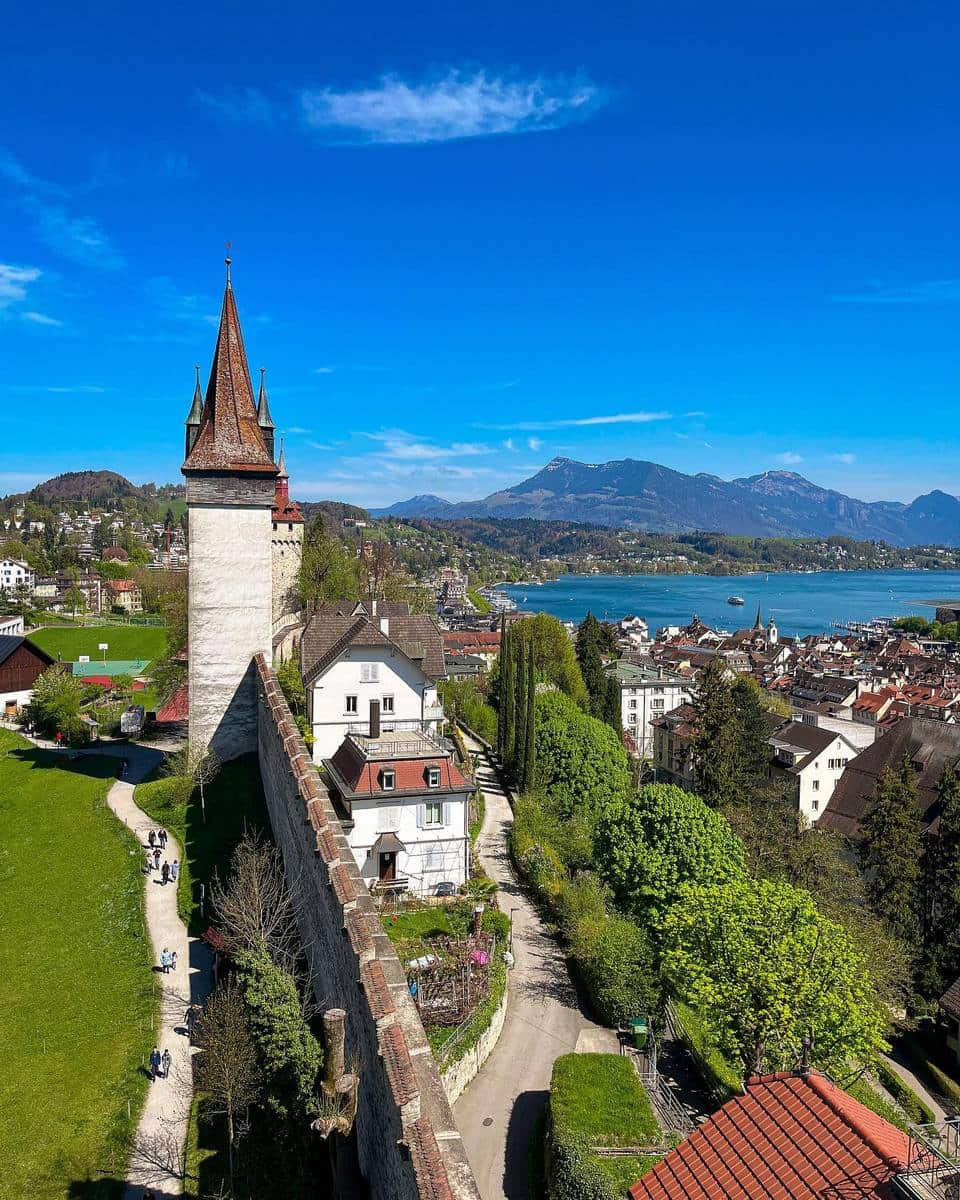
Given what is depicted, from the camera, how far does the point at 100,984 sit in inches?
665

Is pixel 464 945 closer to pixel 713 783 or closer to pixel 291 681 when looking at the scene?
pixel 291 681

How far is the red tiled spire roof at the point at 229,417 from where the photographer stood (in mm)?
28359

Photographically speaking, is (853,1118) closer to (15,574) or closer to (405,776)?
(405,776)

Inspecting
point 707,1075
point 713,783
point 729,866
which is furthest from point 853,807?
point 707,1075

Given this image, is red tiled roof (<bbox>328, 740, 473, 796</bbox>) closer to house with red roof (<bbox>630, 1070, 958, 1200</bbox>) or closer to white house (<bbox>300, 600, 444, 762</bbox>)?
white house (<bbox>300, 600, 444, 762</bbox>)

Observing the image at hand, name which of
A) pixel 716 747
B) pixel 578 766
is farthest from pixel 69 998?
pixel 716 747

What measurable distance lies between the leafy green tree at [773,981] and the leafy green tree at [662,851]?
214 inches

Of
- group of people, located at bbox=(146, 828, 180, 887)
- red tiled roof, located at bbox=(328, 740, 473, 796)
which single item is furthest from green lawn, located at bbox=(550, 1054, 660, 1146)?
group of people, located at bbox=(146, 828, 180, 887)

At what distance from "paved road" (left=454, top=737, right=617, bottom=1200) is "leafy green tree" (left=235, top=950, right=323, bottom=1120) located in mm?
2435

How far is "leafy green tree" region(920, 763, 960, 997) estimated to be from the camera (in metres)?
28.9

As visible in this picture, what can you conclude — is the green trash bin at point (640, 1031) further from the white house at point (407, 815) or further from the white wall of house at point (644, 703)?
the white wall of house at point (644, 703)

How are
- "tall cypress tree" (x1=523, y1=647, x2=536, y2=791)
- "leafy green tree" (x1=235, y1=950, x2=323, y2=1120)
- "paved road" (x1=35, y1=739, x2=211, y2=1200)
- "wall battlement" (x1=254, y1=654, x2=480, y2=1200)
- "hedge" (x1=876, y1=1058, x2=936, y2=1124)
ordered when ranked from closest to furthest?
"wall battlement" (x1=254, y1=654, x2=480, y2=1200), "leafy green tree" (x1=235, y1=950, x2=323, y2=1120), "paved road" (x1=35, y1=739, x2=211, y2=1200), "hedge" (x1=876, y1=1058, x2=936, y2=1124), "tall cypress tree" (x1=523, y1=647, x2=536, y2=791)

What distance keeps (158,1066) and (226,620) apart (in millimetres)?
17065

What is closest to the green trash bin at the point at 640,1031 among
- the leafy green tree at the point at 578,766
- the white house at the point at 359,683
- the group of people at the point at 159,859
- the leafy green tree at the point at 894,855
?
the group of people at the point at 159,859
